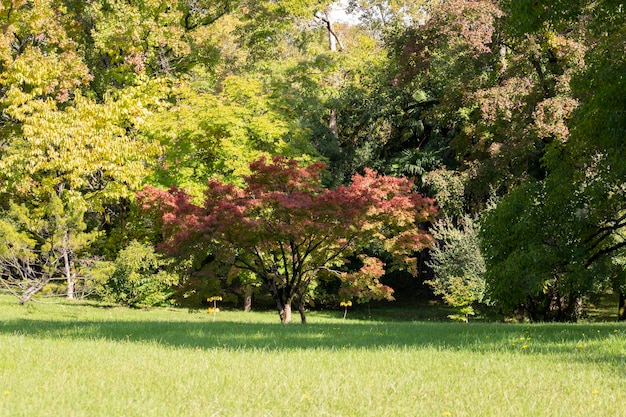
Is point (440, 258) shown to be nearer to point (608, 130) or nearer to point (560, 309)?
point (560, 309)

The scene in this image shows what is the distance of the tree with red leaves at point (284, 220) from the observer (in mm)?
14445

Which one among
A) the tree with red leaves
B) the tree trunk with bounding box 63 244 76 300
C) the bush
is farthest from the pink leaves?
the bush

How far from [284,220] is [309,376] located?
8952 millimetres

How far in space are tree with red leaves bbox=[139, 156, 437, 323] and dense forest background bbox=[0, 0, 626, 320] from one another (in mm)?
1182

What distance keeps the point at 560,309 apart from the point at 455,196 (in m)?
6.10

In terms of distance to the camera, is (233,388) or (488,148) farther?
(488,148)

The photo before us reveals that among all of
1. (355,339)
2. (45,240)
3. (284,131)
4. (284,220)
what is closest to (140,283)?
(45,240)

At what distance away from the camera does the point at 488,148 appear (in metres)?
23.8

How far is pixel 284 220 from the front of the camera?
1484 centimetres

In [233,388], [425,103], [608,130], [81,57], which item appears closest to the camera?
[233,388]

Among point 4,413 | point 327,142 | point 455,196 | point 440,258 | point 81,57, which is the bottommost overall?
point 4,413

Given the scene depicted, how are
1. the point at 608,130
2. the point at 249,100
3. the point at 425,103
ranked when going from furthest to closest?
the point at 425,103, the point at 249,100, the point at 608,130

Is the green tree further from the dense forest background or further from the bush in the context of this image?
the bush

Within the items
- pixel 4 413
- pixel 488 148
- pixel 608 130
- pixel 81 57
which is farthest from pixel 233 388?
pixel 81 57
